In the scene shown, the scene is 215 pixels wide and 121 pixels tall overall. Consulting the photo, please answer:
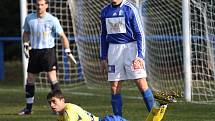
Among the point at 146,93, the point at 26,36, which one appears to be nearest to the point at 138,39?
the point at 146,93

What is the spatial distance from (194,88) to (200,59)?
1.73 feet

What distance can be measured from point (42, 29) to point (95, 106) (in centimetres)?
158

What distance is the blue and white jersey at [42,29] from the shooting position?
1111 centimetres

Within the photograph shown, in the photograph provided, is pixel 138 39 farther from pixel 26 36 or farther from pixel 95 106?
pixel 95 106

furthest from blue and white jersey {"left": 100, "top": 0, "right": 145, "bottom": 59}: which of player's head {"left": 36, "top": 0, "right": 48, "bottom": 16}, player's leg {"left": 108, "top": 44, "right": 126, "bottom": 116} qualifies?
player's head {"left": 36, "top": 0, "right": 48, "bottom": 16}

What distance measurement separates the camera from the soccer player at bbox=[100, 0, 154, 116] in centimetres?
910

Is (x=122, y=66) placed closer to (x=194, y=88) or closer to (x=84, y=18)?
(x=194, y=88)

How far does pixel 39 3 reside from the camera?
428 inches

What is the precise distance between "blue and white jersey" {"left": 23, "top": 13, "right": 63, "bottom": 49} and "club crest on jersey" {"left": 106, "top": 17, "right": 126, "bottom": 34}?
6.54 feet

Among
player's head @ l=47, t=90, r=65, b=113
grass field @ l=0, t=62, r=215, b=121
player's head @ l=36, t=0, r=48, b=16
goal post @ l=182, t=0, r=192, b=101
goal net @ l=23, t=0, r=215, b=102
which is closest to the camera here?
player's head @ l=47, t=90, r=65, b=113

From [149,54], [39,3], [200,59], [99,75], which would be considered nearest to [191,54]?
[200,59]

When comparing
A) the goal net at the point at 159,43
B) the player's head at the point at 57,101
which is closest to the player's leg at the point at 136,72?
the player's head at the point at 57,101

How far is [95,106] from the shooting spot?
11.8m

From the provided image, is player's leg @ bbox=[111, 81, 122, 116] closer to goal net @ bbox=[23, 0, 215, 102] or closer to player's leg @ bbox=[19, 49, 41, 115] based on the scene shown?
player's leg @ bbox=[19, 49, 41, 115]
